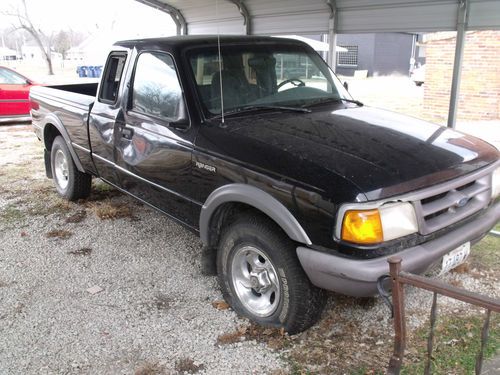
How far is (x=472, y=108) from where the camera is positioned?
9.10 m

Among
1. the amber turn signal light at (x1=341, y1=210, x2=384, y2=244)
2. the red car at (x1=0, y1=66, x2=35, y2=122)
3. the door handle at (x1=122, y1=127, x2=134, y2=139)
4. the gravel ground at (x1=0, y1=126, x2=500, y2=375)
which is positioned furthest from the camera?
the red car at (x1=0, y1=66, x2=35, y2=122)

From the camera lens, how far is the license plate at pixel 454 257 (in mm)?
2935


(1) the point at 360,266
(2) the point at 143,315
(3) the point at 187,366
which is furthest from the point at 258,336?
(1) the point at 360,266

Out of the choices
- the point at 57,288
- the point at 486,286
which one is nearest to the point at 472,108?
the point at 486,286

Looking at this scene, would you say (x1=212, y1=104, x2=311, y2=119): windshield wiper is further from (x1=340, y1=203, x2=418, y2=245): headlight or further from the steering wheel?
(x1=340, y1=203, x2=418, y2=245): headlight

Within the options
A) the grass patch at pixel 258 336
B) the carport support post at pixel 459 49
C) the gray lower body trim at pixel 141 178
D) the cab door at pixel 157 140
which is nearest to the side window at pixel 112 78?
the cab door at pixel 157 140

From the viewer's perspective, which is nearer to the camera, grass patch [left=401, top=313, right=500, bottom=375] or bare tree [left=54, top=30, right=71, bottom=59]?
grass patch [left=401, top=313, right=500, bottom=375]

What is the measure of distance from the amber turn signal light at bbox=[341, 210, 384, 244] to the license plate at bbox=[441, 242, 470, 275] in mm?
609

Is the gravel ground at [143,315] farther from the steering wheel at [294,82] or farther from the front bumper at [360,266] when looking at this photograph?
the steering wheel at [294,82]

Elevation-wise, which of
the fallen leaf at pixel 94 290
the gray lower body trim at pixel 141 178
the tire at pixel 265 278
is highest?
the gray lower body trim at pixel 141 178

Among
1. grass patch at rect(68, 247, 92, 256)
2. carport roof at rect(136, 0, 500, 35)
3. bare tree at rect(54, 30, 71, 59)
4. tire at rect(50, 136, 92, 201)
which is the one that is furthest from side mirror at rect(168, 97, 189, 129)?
→ bare tree at rect(54, 30, 71, 59)

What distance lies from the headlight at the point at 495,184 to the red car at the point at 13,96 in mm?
11637

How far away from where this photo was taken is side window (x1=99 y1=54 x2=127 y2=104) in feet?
14.8

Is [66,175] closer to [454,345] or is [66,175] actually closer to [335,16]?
[335,16]
